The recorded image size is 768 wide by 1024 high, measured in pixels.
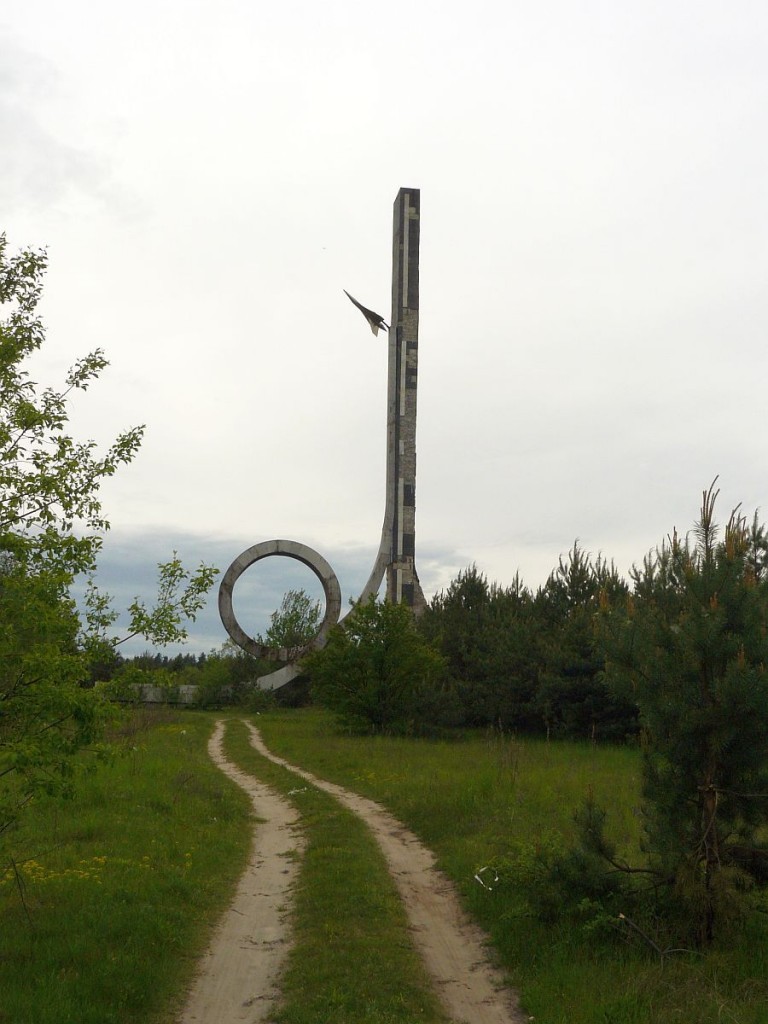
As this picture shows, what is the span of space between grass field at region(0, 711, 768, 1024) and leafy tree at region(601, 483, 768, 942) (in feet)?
1.61

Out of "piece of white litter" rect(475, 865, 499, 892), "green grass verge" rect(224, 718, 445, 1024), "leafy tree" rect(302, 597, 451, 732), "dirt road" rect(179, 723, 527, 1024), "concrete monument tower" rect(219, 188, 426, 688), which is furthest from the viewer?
"concrete monument tower" rect(219, 188, 426, 688)

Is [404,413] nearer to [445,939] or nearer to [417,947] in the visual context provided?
[445,939]

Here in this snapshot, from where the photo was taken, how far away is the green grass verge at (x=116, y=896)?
5.87 metres

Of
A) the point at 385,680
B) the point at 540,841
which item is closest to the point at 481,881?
the point at 540,841

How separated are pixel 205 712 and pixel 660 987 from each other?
32.3 meters

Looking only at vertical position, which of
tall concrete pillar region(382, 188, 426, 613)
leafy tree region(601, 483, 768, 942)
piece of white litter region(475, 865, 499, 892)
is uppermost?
tall concrete pillar region(382, 188, 426, 613)

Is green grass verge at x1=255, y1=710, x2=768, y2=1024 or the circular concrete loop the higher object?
the circular concrete loop

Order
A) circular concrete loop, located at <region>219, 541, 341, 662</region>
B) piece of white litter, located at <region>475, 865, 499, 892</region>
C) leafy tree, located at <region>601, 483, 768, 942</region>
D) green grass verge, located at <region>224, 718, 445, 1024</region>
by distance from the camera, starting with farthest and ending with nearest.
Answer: circular concrete loop, located at <region>219, 541, 341, 662</region> < piece of white litter, located at <region>475, 865, 499, 892</region> < leafy tree, located at <region>601, 483, 768, 942</region> < green grass verge, located at <region>224, 718, 445, 1024</region>

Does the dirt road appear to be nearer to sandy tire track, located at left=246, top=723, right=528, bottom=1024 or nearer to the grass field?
sandy tire track, located at left=246, top=723, right=528, bottom=1024

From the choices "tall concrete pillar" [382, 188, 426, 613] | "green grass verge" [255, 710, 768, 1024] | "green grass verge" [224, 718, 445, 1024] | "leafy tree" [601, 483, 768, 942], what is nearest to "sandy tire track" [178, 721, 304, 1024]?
"green grass verge" [224, 718, 445, 1024]

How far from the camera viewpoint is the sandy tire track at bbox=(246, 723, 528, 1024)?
6.01 metres

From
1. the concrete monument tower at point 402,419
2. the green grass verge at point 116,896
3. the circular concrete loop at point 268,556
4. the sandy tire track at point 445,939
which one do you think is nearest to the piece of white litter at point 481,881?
the sandy tire track at point 445,939

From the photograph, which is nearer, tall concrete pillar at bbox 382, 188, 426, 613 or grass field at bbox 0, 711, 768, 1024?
grass field at bbox 0, 711, 768, 1024

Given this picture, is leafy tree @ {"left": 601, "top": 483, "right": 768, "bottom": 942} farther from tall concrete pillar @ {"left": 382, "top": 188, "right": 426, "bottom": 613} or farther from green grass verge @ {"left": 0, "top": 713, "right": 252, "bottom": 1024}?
tall concrete pillar @ {"left": 382, "top": 188, "right": 426, "bottom": 613}
